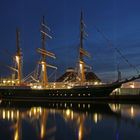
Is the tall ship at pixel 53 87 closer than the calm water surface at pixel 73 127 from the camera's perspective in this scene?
No

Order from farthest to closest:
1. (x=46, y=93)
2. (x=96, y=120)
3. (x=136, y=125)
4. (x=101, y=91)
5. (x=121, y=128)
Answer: (x=46, y=93) < (x=101, y=91) < (x=96, y=120) < (x=136, y=125) < (x=121, y=128)

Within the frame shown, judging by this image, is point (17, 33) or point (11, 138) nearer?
point (11, 138)

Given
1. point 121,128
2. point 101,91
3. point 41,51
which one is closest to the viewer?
point 121,128

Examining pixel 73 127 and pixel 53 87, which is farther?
pixel 53 87

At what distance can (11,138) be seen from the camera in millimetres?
→ 24688

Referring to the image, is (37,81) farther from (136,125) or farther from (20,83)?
(136,125)

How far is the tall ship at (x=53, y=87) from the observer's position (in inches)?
2685

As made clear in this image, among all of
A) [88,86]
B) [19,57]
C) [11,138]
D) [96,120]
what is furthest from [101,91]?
[11,138]

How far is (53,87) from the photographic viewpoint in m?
75.4

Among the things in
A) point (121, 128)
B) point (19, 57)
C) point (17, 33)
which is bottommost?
point (121, 128)

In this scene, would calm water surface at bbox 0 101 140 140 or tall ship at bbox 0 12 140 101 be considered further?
tall ship at bbox 0 12 140 101

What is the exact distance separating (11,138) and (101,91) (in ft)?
145

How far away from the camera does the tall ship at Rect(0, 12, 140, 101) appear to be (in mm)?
68188

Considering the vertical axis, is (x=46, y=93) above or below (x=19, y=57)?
below
